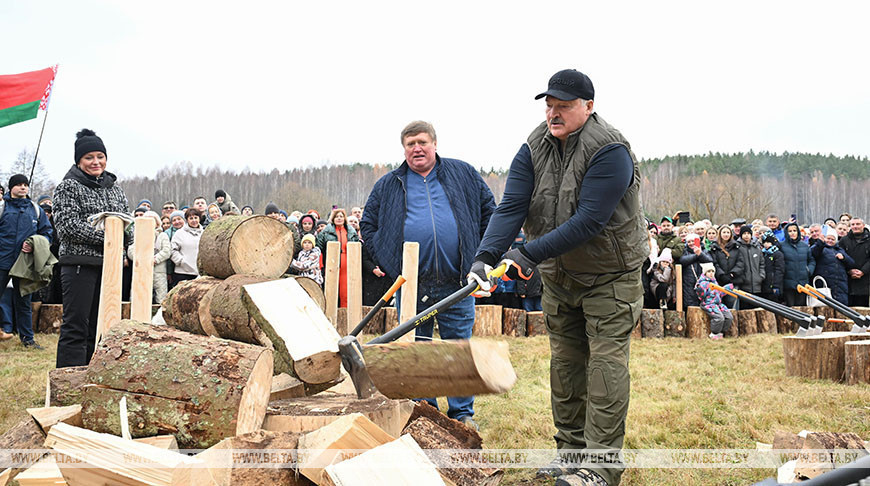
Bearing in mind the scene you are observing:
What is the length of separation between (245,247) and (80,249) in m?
1.25

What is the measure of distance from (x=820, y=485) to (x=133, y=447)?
2156 mm

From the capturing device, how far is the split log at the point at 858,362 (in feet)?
17.5

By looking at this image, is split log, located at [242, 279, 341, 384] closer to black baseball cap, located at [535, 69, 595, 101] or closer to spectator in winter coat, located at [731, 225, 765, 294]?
black baseball cap, located at [535, 69, 595, 101]

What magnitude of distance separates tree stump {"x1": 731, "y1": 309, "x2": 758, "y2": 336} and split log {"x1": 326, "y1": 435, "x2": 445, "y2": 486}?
8002mm

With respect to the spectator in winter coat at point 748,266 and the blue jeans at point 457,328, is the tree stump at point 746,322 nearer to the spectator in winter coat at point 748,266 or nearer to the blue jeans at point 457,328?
the spectator in winter coat at point 748,266

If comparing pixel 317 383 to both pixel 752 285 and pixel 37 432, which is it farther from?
pixel 752 285

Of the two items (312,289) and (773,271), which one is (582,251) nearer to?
(312,289)

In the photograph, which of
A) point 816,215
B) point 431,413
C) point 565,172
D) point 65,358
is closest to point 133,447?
point 431,413

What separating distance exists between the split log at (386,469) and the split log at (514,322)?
644 centimetres

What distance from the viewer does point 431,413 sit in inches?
118

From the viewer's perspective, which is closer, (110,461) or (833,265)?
(110,461)

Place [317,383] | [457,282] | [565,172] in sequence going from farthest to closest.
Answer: [457,282] < [317,383] < [565,172]

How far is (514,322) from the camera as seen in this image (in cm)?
859

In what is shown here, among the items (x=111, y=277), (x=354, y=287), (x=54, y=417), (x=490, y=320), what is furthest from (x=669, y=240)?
(x=54, y=417)
